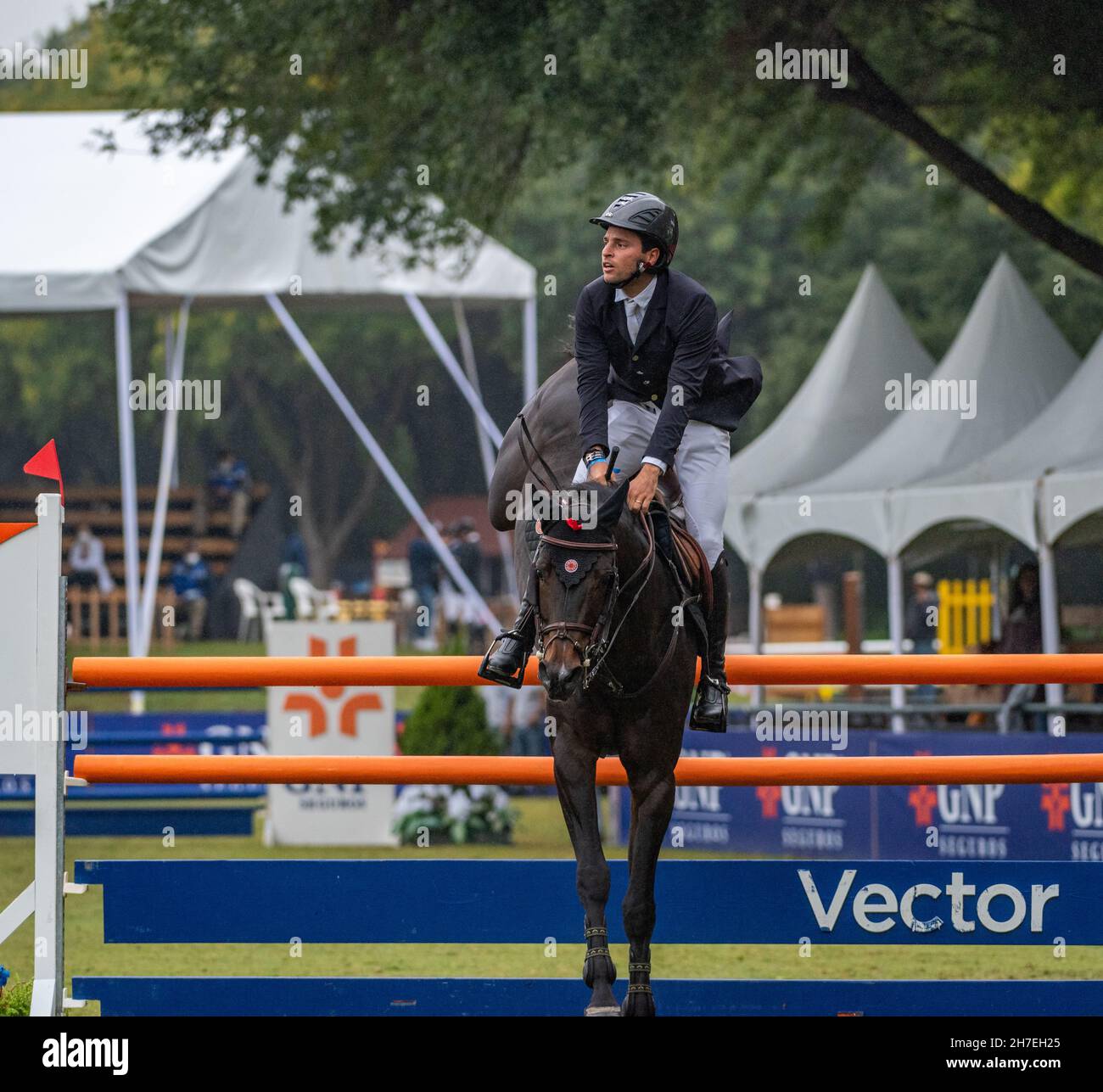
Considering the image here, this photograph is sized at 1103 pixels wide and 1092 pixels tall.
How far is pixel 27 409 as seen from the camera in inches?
1932

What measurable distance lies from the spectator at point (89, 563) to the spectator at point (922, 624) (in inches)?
611

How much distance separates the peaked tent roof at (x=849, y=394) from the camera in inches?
803

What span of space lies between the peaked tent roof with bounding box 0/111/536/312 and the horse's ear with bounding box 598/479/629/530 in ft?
48.6

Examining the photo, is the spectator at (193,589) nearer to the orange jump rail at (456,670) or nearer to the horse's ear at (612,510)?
the orange jump rail at (456,670)

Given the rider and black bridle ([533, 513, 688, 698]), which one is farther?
the rider

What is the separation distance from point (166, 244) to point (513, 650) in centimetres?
1584

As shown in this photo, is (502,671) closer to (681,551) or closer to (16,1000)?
(681,551)

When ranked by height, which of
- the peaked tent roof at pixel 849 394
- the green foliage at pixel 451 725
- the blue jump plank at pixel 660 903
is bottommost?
the blue jump plank at pixel 660 903

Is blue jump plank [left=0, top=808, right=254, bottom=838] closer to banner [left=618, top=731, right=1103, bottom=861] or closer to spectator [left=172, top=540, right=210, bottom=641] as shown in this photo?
banner [left=618, top=731, right=1103, bottom=861]

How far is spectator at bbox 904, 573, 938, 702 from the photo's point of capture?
18797 millimetres

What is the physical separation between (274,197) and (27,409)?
2963cm

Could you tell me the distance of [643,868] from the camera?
6.42 meters

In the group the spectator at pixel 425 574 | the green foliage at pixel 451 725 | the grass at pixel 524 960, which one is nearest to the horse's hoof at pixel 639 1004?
the grass at pixel 524 960

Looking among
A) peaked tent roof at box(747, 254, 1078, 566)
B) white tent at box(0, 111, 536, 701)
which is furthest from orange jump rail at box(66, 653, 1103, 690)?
white tent at box(0, 111, 536, 701)
